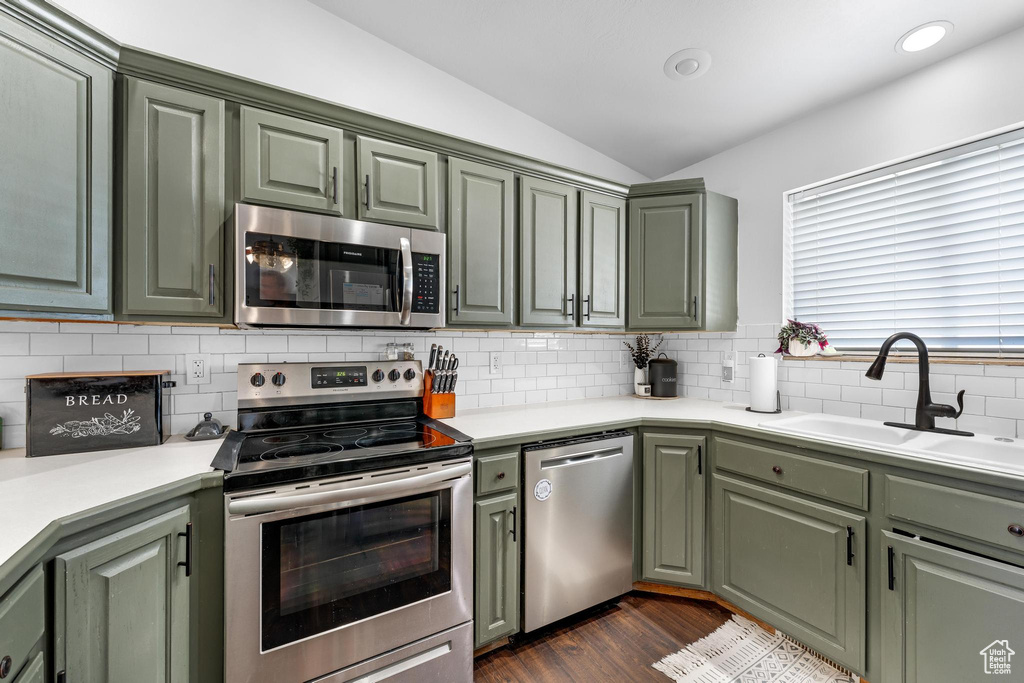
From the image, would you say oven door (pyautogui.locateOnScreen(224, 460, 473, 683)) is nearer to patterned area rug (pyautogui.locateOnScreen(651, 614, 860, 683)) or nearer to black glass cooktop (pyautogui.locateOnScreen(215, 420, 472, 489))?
black glass cooktop (pyautogui.locateOnScreen(215, 420, 472, 489))

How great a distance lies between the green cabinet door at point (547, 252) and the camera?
2.34 metres

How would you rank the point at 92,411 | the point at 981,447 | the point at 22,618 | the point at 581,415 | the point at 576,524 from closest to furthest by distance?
the point at 22,618
the point at 92,411
the point at 981,447
the point at 576,524
the point at 581,415

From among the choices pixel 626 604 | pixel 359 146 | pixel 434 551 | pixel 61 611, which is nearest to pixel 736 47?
pixel 359 146

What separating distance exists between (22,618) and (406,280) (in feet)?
4.60

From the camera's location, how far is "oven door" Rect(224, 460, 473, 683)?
1.36m

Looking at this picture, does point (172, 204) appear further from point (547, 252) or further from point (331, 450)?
point (547, 252)

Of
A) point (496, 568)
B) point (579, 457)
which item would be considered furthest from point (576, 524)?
point (496, 568)

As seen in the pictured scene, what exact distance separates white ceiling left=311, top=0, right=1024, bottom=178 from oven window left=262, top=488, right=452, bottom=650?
2.09 meters

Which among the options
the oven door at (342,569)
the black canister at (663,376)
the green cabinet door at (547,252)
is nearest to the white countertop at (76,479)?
the oven door at (342,569)

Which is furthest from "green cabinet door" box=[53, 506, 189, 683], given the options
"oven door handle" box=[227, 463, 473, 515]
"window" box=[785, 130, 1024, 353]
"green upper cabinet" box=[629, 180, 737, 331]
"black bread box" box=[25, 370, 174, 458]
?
"window" box=[785, 130, 1024, 353]

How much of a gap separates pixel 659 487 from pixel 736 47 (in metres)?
2.11

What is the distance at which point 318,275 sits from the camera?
68.7 inches

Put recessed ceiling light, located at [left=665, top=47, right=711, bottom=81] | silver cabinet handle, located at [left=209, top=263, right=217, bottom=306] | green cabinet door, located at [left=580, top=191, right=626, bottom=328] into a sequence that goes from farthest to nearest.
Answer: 1. green cabinet door, located at [left=580, top=191, right=626, bottom=328]
2. recessed ceiling light, located at [left=665, top=47, right=711, bottom=81]
3. silver cabinet handle, located at [left=209, top=263, right=217, bottom=306]

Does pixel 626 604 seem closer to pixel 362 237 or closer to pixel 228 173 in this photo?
pixel 362 237
